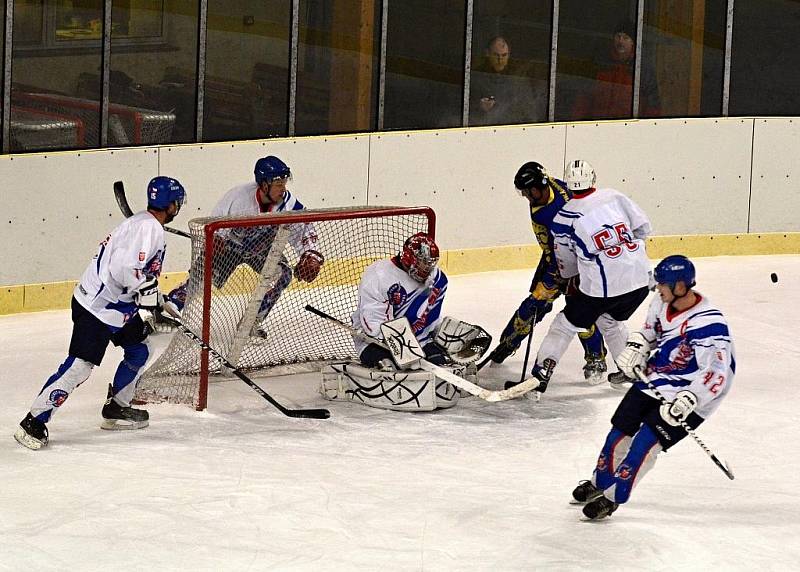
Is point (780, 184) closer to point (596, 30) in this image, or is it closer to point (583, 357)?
point (596, 30)

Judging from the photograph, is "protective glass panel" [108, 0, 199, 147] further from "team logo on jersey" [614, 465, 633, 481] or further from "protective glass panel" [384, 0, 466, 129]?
"team logo on jersey" [614, 465, 633, 481]

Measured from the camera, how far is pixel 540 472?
5488mm

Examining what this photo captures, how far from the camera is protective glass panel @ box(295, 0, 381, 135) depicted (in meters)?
8.34

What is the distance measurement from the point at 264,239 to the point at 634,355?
214 cm

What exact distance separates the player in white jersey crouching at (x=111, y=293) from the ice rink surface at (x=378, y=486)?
0.19 m

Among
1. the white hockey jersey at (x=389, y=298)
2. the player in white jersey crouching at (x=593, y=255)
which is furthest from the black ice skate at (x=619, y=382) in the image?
the white hockey jersey at (x=389, y=298)

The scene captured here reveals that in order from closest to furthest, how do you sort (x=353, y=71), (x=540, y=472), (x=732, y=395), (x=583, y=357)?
(x=540, y=472) → (x=732, y=395) → (x=583, y=357) → (x=353, y=71)

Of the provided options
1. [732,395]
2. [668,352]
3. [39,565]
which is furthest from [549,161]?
[39,565]

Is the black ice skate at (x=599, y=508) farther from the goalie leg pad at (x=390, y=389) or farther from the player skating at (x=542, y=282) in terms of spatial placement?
the player skating at (x=542, y=282)

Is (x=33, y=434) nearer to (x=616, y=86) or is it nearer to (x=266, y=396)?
(x=266, y=396)

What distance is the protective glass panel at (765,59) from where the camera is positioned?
9.45 meters

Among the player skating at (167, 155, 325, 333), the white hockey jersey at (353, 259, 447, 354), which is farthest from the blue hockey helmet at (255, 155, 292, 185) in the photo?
the white hockey jersey at (353, 259, 447, 354)

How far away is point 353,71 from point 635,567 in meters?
4.46

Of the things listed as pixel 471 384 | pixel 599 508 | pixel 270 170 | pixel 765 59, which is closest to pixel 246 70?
pixel 270 170
